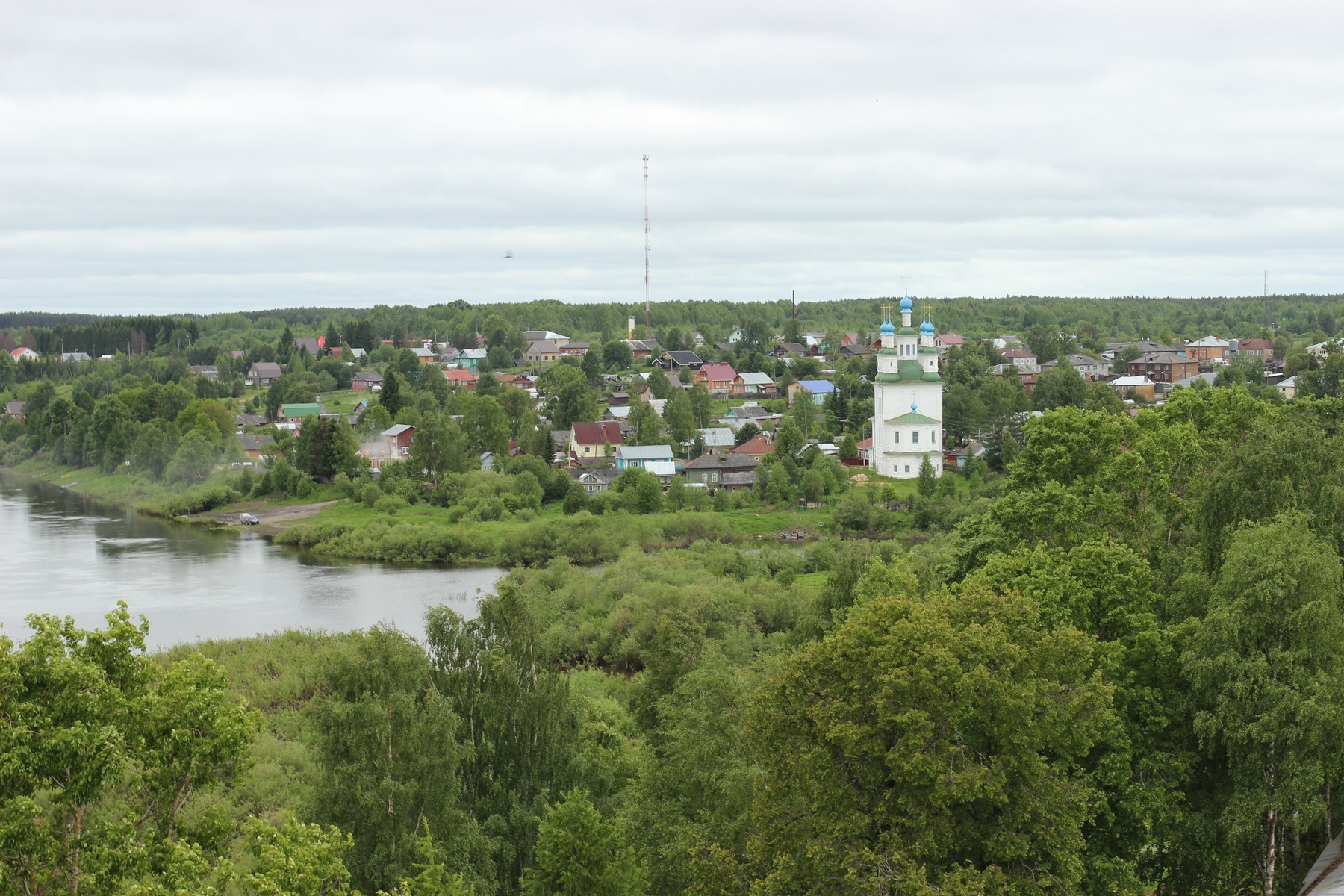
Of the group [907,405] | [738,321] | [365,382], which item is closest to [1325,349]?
[907,405]

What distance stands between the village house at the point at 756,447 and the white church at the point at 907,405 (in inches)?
113

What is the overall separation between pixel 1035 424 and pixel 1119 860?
7333mm

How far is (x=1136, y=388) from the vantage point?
2490 inches

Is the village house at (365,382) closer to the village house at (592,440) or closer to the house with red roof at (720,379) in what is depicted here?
the house with red roof at (720,379)

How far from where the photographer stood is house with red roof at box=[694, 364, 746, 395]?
72.1 metres

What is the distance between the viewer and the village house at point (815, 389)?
64375mm

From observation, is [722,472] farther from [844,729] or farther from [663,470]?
[844,729]

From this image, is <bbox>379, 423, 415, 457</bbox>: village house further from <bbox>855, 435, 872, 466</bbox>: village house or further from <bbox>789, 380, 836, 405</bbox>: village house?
<bbox>789, 380, 836, 405</bbox>: village house

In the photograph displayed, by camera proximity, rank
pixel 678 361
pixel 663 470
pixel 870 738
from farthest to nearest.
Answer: pixel 678 361 → pixel 663 470 → pixel 870 738

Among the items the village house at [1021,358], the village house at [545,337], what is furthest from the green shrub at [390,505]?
the village house at [545,337]

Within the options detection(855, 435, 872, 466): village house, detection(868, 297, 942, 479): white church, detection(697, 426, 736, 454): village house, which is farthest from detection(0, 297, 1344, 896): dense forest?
detection(697, 426, 736, 454): village house

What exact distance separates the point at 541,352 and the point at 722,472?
43.9 m

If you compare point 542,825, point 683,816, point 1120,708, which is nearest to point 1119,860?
point 1120,708

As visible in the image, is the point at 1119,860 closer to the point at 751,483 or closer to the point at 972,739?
the point at 972,739
